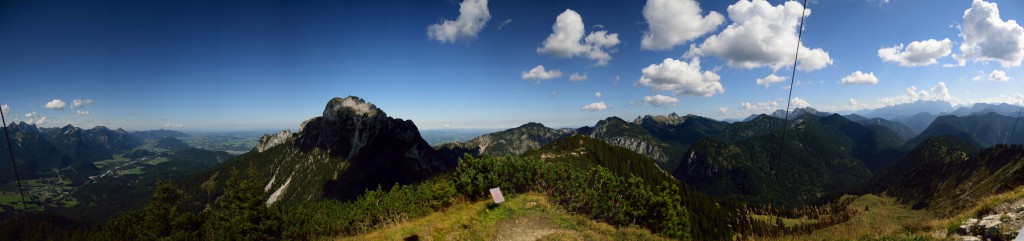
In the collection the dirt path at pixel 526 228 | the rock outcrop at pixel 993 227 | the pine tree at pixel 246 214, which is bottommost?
the pine tree at pixel 246 214

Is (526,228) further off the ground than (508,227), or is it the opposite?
(508,227)

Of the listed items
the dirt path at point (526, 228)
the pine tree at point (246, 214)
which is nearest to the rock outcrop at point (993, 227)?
the dirt path at point (526, 228)

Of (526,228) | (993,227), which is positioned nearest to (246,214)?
(526,228)

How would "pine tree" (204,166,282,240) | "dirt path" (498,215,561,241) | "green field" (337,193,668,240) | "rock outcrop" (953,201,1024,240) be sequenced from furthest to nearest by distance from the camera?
"pine tree" (204,166,282,240) → "dirt path" (498,215,561,241) → "green field" (337,193,668,240) → "rock outcrop" (953,201,1024,240)

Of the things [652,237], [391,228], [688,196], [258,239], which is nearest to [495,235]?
[391,228]

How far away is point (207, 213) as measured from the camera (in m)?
79.0

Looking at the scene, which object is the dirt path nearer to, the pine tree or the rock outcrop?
the rock outcrop

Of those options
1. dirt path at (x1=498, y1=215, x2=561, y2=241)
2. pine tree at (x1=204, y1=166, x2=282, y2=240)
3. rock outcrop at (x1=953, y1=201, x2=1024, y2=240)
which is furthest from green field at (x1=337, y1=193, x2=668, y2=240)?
pine tree at (x1=204, y1=166, x2=282, y2=240)

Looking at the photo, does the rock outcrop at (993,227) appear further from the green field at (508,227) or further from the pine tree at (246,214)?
the pine tree at (246,214)

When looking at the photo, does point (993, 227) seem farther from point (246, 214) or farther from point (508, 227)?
point (246, 214)

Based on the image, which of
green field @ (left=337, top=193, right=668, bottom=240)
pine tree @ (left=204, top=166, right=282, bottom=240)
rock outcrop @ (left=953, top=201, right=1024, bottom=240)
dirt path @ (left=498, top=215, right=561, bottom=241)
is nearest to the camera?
rock outcrop @ (left=953, top=201, right=1024, bottom=240)

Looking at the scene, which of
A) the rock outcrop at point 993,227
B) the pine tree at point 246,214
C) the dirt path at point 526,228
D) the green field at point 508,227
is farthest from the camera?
the pine tree at point 246,214

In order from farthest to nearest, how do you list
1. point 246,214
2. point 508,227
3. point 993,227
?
A: point 246,214
point 508,227
point 993,227

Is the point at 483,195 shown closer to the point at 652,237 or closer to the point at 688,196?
the point at 652,237
